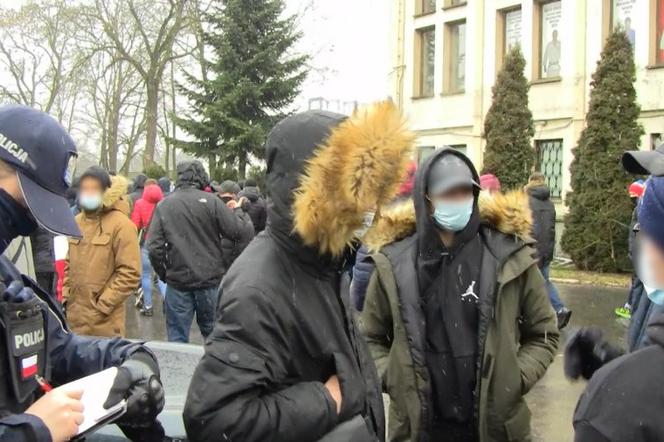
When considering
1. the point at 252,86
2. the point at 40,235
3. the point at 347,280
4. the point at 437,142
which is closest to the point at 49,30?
the point at 252,86

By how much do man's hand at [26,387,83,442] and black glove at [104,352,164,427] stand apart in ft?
0.42

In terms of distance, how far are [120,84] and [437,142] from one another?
23.3 metres

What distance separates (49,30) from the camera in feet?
106

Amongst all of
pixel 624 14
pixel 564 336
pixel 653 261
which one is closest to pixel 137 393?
pixel 653 261

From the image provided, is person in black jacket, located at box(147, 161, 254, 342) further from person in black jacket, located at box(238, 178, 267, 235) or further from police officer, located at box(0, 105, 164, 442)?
police officer, located at box(0, 105, 164, 442)

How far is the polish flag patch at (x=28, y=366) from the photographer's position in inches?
73.3

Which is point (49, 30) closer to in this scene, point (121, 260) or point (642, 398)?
point (121, 260)

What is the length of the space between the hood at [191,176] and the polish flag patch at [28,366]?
188 inches

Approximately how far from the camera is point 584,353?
2.19 meters

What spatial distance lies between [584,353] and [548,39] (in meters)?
20.0

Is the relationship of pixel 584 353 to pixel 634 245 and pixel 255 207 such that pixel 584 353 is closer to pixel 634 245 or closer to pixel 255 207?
pixel 634 245

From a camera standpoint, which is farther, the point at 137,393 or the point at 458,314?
the point at 458,314

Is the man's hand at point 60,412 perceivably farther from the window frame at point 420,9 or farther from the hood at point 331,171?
the window frame at point 420,9

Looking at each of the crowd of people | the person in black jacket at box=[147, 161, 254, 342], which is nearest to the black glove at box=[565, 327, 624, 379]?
the crowd of people
